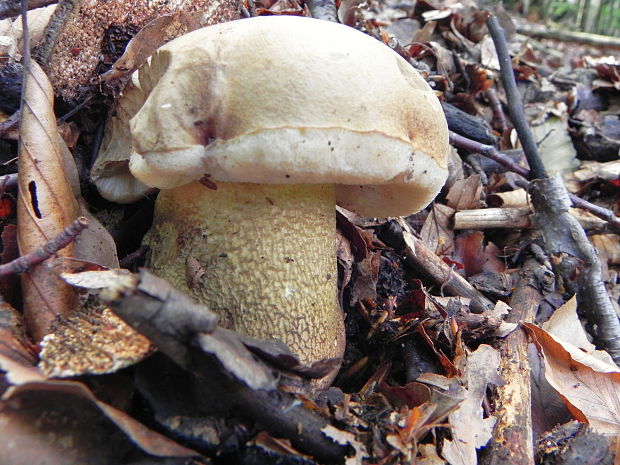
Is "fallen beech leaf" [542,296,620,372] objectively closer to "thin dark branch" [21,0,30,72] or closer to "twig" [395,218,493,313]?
"twig" [395,218,493,313]

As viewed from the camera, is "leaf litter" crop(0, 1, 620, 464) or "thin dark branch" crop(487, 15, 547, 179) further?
"thin dark branch" crop(487, 15, 547, 179)

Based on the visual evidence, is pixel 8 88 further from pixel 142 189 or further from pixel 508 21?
pixel 508 21

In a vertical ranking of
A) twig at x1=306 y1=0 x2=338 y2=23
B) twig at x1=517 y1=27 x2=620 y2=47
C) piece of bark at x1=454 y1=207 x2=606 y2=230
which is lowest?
twig at x1=517 y1=27 x2=620 y2=47

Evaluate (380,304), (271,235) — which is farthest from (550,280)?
(271,235)

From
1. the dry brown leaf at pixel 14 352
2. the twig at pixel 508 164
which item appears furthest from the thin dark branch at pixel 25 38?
the twig at pixel 508 164

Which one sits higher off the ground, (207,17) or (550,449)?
(207,17)

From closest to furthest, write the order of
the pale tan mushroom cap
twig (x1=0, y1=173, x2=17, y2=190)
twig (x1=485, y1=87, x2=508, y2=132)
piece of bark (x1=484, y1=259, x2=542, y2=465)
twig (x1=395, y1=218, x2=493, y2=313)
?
the pale tan mushroom cap → piece of bark (x1=484, y1=259, x2=542, y2=465) → twig (x1=0, y1=173, x2=17, y2=190) → twig (x1=395, y1=218, x2=493, y2=313) → twig (x1=485, y1=87, x2=508, y2=132)

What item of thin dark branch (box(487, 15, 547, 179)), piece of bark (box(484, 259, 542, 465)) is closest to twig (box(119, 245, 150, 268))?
piece of bark (box(484, 259, 542, 465))
